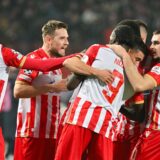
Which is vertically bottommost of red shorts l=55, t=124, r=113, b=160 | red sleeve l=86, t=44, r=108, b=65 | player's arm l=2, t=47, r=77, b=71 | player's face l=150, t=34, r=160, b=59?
red shorts l=55, t=124, r=113, b=160

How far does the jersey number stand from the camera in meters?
5.31

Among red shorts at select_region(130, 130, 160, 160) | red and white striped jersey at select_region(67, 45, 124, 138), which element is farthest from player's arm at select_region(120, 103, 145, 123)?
red and white striped jersey at select_region(67, 45, 124, 138)

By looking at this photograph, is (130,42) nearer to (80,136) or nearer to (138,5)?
(80,136)

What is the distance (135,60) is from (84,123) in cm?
76

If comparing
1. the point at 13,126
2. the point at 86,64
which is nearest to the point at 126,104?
the point at 86,64

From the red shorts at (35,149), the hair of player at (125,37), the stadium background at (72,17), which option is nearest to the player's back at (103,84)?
the hair of player at (125,37)

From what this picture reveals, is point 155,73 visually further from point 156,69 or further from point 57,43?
point 57,43

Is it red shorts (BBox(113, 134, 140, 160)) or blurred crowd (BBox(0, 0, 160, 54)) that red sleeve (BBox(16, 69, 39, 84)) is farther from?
blurred crowd (BBox(0, 0, 160, 54))

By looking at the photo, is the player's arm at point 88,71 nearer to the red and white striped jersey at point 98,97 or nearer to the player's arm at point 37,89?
the red and white striped jersey at point 98,97

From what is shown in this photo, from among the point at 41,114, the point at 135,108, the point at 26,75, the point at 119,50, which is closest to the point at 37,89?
the point at 26,75

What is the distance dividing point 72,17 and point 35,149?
1086 cm

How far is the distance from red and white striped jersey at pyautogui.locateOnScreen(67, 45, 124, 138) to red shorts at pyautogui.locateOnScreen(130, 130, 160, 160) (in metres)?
0.69

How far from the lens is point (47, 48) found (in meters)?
6.60

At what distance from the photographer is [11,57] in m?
5.48
